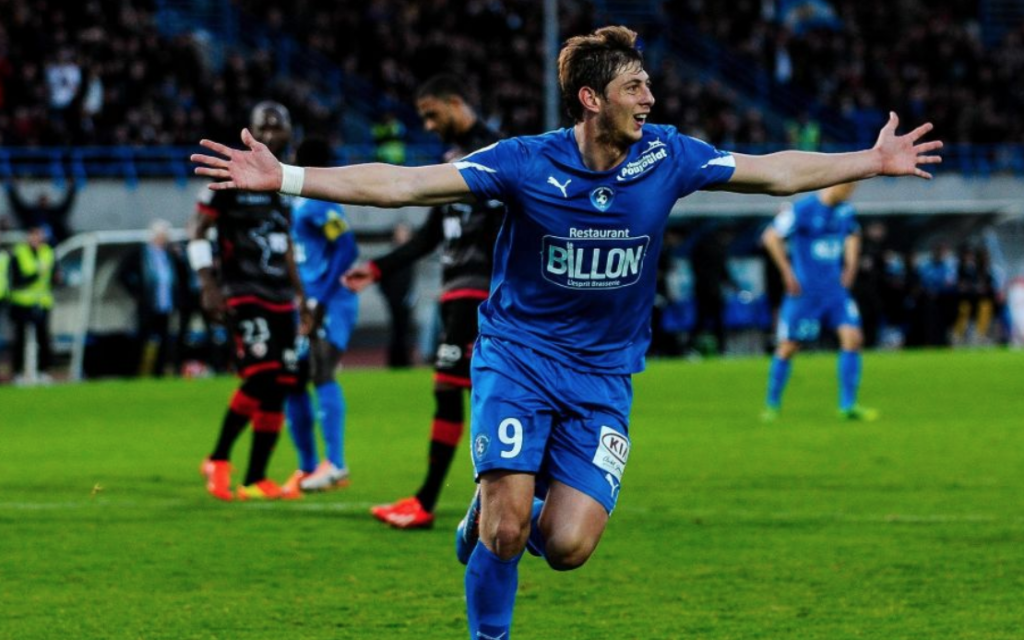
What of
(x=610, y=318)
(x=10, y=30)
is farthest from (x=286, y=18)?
(x=610, y=318)

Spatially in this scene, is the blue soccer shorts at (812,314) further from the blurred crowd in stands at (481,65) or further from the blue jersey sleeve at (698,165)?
the blurred crowd in stands at (481,65)

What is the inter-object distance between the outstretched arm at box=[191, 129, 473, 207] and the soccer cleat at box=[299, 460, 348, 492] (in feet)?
17.4

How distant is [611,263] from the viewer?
18.5ft

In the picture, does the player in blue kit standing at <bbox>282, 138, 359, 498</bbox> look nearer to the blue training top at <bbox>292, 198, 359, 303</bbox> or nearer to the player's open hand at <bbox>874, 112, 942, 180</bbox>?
the blue training top at <bbox>292, 198, 359, 303</bbox>

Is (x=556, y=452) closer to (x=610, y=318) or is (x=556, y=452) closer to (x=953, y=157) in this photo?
(x=610, y=318)

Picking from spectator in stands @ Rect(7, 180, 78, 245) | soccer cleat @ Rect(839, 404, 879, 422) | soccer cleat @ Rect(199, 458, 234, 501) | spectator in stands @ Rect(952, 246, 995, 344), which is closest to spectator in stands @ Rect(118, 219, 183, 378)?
spectator in stands @ Rect(7, 180, 78, 245)

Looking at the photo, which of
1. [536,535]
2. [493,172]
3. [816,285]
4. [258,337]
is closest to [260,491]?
[258,337]

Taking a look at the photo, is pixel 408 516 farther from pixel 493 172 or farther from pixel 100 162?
pixel 100 162

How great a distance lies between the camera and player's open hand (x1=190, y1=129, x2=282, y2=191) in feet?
17.3

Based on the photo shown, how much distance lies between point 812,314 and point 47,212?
14.8 m

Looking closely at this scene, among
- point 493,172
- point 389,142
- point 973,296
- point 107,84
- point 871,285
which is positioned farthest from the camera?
point 389,142

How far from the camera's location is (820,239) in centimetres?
1564

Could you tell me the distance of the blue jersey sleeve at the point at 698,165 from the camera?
228 inches

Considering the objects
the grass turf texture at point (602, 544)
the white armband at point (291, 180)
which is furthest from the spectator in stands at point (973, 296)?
the white armband at point (291, 180)
